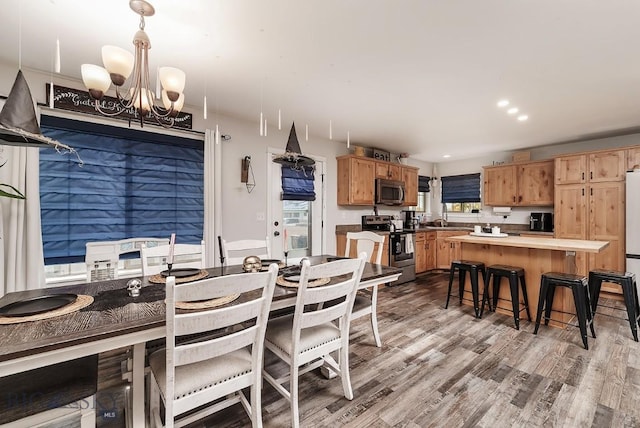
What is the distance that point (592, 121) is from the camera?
378 cm

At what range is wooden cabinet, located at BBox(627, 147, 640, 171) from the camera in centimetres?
393

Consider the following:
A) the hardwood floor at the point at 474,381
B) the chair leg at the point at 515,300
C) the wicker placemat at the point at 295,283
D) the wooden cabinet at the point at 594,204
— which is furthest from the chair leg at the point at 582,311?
the wicker placemat at the point at 295,283

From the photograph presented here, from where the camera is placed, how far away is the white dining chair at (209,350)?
1171 millimetres

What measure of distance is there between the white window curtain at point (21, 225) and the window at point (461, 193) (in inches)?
271

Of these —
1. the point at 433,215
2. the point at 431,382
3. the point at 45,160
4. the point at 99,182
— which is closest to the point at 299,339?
the point at 431,382

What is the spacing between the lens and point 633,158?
13.0 ft

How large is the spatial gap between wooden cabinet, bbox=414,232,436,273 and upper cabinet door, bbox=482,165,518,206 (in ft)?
4.34

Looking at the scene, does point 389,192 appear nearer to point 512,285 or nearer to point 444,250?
point 444,250

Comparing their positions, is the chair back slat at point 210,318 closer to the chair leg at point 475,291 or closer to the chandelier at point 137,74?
the chandelier at point 137,74

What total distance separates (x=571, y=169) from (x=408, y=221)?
272 centimetres

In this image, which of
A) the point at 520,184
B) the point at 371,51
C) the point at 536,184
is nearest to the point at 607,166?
the point at 536,184

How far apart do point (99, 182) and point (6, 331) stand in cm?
211

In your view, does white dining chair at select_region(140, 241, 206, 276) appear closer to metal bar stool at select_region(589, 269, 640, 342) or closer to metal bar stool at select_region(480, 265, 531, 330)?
metal bar stool at select_region(480, 265, 531, 330)

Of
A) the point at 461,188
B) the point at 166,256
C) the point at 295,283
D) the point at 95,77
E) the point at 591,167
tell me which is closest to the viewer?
the point at 95,77
